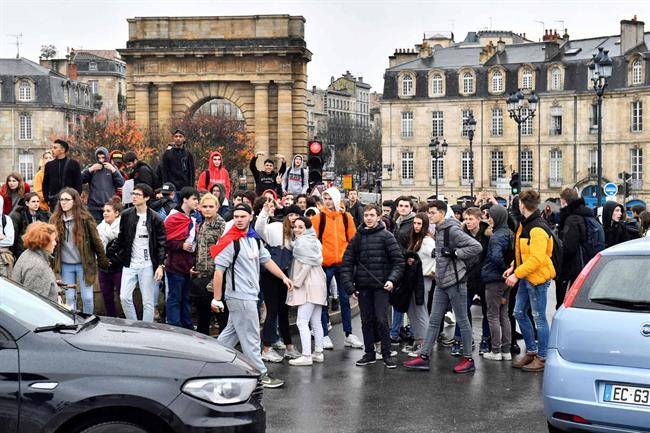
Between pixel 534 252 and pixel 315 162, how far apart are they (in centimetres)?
961

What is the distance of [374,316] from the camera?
1341 cm

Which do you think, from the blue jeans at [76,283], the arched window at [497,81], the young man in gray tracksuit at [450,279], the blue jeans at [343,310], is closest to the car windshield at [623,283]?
the young man in gray tracksuit at [450,279]

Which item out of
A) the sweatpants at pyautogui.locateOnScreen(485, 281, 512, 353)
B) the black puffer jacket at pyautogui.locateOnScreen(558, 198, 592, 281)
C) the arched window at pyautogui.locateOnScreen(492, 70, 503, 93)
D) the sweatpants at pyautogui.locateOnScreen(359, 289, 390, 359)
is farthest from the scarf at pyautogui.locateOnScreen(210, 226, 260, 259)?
the arched window at pyautogui.locateOnScreen(492, 70, 503, 93)

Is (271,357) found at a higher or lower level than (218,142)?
lower

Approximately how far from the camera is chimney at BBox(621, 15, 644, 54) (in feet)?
235

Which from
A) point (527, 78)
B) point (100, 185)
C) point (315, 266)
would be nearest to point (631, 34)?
point (527, 78)

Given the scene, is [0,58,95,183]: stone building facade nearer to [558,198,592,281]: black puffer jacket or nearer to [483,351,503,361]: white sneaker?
[558,198,592,281]: black puffer jacket

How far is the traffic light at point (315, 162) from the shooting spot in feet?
70.9

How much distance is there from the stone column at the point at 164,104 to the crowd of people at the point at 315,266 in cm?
3482

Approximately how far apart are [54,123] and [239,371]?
85479 mm

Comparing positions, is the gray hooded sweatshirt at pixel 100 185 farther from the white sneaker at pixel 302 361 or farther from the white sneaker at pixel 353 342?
the white sneaker at pixel 302 361

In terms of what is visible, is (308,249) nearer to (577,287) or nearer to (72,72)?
(577,287)

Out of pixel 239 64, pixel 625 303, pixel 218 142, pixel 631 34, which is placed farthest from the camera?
pixel 631 34

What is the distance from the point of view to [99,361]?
707 cm
